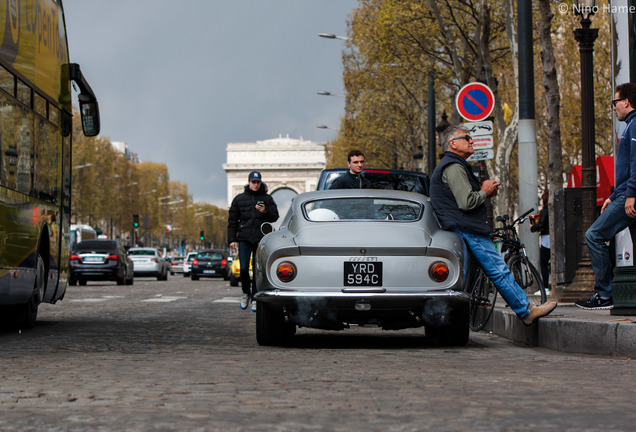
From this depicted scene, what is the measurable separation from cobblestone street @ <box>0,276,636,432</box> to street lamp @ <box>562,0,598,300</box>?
282 centimetres

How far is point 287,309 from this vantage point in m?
9.12

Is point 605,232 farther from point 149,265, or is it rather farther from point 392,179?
point 149,265

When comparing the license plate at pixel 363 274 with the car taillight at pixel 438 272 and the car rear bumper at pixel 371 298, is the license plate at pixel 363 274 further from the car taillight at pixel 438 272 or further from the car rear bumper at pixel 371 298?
the car taillight at pixel 438 272

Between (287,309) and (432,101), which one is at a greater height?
(432,101)

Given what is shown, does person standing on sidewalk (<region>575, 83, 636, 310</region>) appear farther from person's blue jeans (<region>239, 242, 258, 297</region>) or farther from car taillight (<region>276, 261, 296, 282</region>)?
person's blue jeans (<region>239, 242, 258, 297</region>)

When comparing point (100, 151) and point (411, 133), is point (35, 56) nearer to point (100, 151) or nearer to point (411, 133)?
point (411, 133)

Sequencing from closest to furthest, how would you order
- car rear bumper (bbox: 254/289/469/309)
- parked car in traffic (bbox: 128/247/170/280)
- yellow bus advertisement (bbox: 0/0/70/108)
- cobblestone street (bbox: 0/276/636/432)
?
cobblestone street (bbox: 0/276/636/432)
car rear bumper (bbox: 254/289/469/309)
yellow bus advertisement (bbox: 0/0/70/108)
parked car in traffic (bbox: 128/247/170/280)

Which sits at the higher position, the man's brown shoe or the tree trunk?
the tree trunk

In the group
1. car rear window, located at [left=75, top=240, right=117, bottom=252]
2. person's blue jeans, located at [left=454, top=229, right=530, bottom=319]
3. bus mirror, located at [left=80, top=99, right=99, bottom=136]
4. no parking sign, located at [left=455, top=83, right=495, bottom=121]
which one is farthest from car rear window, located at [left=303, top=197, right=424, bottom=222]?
car rear window, located at [left=75, top=240, right=117, bottom=252]

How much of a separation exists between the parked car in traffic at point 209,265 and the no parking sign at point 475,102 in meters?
33.1

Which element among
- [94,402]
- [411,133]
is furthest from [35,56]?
[411,133]

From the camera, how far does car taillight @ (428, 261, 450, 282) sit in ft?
29.5

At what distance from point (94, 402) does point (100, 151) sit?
8762 centimetres

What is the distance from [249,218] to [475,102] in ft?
12.6
